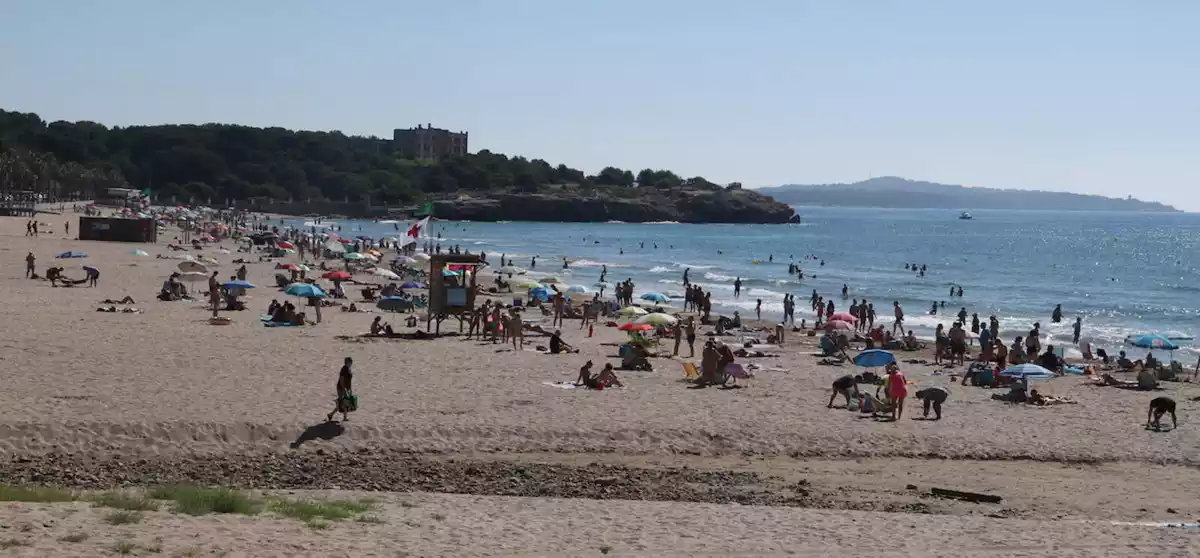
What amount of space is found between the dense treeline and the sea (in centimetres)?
3429

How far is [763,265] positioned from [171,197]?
313 feet

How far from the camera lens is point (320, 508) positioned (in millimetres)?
10203

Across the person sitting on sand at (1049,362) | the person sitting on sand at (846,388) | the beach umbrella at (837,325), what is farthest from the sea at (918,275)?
the person sitting on sand at (846,388)

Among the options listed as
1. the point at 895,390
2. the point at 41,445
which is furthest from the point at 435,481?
the point at 895,390

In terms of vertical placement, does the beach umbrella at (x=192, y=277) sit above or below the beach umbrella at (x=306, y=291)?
below

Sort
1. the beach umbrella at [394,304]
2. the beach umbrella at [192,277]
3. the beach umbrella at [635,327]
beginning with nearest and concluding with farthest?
the beach umbrella at [635,327], the beach umbrella at [394,304], the beach umbrella at [192,277]

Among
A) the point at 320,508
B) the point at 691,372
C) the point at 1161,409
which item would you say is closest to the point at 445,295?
the point at 691,372

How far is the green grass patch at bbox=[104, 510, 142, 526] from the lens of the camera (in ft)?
29.9

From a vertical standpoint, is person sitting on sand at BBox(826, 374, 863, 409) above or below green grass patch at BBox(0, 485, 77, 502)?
above

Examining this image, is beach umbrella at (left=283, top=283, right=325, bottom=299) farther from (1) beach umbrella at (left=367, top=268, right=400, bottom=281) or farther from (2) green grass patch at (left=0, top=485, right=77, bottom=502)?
(2) green grass patch at (left=0, top=485, right=77, bottom=502)

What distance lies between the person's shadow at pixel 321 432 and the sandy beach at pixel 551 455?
0.11 ft

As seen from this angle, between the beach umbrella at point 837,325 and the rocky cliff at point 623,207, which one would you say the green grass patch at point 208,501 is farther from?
the rocky cliff at point 623,207

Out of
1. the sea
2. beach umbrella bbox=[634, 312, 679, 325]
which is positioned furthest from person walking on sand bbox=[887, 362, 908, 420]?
the sea

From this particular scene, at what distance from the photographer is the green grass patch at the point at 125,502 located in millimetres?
9695
